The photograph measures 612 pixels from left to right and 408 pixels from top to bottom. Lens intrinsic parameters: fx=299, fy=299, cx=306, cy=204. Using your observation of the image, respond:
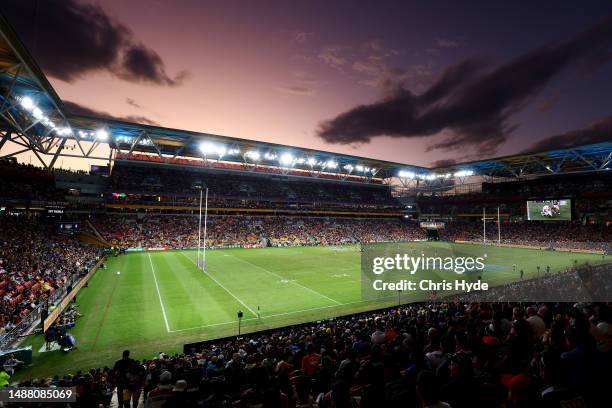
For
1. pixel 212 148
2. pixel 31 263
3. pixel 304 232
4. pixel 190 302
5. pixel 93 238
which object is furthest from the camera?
pixel 304 232

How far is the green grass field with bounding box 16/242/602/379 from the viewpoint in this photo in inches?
588

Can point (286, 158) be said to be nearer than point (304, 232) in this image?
Yes

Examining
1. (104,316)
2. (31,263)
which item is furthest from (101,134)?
(104,316)

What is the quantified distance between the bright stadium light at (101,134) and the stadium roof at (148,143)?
133 millimetres

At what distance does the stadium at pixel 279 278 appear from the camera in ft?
16.8

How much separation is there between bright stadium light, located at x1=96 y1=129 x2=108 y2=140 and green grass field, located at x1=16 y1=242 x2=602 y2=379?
67.5 feet

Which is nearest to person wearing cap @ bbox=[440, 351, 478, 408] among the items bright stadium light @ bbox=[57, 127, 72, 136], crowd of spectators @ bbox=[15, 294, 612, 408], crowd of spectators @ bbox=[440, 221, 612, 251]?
crowd of spectators @ bbox=[15, 294, 612, 408]

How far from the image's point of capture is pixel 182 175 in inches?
2670

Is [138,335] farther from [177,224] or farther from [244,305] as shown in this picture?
[177,224]

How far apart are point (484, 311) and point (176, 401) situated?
10985mm

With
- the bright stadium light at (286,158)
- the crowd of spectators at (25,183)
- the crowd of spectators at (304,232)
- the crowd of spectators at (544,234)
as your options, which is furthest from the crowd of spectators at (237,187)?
the crowd of spectators at (544,234)

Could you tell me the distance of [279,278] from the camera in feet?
98.1

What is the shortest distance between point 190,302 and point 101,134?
38.7 metres

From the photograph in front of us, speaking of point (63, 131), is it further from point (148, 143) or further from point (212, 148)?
point (212, 148)
